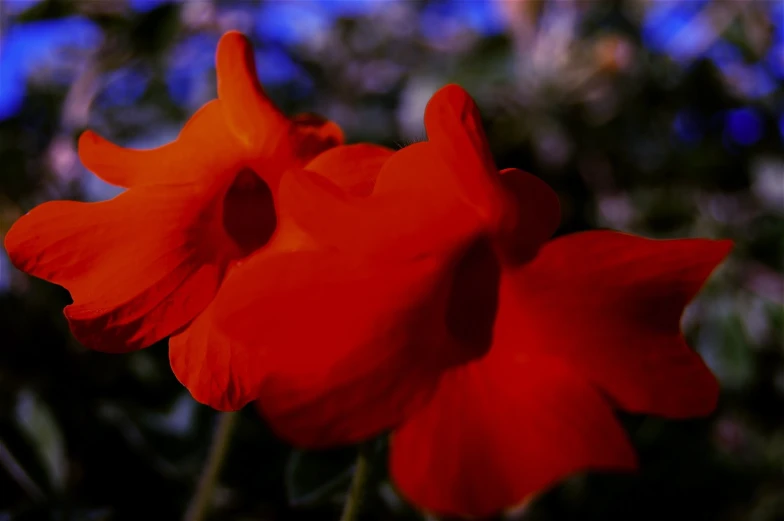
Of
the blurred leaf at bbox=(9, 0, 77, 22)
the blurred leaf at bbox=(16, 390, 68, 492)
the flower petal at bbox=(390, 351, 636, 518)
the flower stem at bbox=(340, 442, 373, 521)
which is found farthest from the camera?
the blurred leaf at bbox=(9, 0, 77, 22)

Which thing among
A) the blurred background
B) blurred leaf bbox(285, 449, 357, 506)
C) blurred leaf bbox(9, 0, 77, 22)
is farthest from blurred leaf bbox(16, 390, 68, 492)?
blurred leaf bbox(9, 0, 77, 22)

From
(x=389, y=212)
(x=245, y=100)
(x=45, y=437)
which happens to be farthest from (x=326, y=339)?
(x=45, y=437)

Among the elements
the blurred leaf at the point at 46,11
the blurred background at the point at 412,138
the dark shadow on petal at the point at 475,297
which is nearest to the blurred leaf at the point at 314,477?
the blurred background at the point at 412,138

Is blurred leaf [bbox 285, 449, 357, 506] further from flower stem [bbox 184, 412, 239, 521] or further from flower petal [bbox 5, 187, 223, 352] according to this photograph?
flower petal [bbox 5, 187, 223, 352]

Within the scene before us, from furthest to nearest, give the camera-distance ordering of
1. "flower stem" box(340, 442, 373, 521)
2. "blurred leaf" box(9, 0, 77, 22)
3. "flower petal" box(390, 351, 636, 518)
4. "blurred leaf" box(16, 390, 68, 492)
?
"blurred leaf" box(9, 0, 77, 22) → "blurred leaf" box(16, 390, 68, 492) → "flower stem" box(340, 442, 373, 521) → "flower petal" box(390, 351, 636, 518)

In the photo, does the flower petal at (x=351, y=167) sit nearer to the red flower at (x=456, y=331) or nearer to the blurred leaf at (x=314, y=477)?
the red flower at (x=456, y=331)
